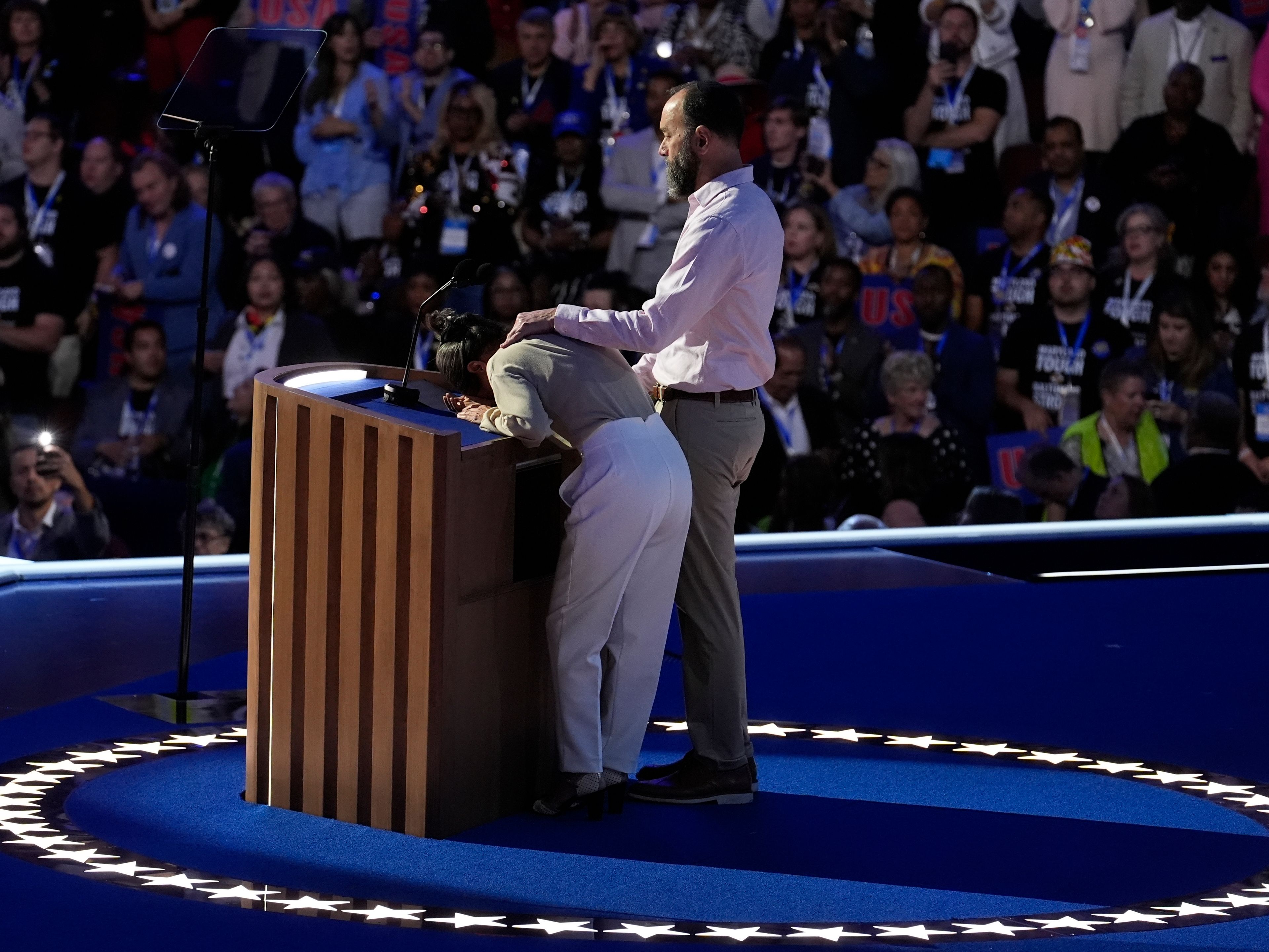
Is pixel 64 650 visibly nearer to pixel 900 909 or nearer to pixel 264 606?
pixel 264 606

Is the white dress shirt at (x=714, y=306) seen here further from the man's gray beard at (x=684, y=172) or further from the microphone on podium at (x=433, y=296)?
the microphone on podium at (x=433, y=296)

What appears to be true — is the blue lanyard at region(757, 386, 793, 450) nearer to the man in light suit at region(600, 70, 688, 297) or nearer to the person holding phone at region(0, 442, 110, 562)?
the man in light suit at region(600, 70, 688, 297)

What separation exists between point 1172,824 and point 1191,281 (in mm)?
4512

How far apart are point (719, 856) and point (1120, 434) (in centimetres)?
467

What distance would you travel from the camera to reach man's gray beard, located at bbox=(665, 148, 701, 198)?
3.86m

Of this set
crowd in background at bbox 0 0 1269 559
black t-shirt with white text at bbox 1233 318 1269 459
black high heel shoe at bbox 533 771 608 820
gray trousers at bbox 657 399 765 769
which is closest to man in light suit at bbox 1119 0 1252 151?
crowd in background at bbox 0 0 1269 559

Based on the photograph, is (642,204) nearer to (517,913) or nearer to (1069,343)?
(1069,343)

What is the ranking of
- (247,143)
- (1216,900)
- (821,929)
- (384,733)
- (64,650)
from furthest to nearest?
(247,143), (64,650), (384,733), (1216,900), (821,929)

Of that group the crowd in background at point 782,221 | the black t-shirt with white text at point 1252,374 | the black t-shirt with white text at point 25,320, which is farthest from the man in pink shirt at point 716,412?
the black t-shirt with white text at point 1252,374

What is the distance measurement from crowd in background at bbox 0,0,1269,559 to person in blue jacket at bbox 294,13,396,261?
0.04ft

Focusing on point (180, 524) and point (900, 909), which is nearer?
point (900, 909)

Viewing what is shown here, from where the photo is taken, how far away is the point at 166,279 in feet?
23.6

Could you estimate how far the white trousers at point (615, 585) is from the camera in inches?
143

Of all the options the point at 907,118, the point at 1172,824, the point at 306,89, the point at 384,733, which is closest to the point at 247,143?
the point at 306,89
